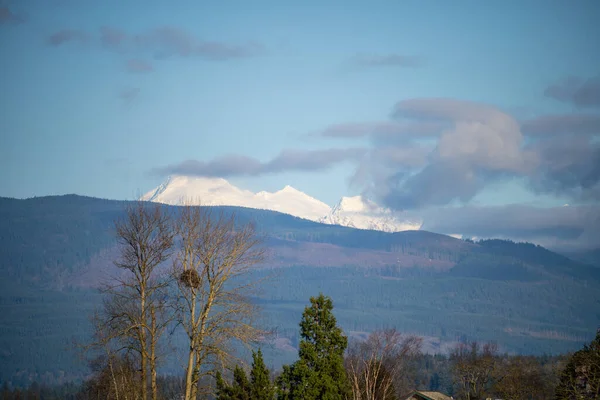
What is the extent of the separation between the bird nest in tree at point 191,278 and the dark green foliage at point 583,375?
33.0 m

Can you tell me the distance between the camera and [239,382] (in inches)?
1817

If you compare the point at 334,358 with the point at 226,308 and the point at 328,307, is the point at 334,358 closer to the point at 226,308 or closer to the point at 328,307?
the point at 328,307

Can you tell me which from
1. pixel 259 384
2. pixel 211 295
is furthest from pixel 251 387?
pixel 211 295

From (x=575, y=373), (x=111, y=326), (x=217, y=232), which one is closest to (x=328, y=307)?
(x=217, y=232)

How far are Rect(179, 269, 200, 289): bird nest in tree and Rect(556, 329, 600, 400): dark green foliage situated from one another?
33.0 metres

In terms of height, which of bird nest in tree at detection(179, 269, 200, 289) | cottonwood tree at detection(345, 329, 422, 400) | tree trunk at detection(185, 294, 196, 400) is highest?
bird nest in tree at detection(179, 269, 200, 289)

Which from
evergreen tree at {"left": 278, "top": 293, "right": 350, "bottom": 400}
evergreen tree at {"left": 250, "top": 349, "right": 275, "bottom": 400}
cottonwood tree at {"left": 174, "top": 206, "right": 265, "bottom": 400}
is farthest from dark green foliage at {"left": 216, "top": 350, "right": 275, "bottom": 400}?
cottonwood tree at {"left": 174, "top": 206, "right": 265, "bottom": 400}

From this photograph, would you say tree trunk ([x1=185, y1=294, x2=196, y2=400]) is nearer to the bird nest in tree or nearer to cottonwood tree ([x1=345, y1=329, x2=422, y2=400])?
the bird nest in tree

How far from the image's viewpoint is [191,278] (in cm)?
4012

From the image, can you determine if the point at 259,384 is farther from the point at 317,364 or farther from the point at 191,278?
the point at 191,278

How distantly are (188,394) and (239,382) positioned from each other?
6426 mm

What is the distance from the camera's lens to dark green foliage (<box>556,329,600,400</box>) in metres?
62.4

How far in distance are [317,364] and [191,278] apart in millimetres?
10911

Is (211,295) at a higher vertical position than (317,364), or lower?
higher
